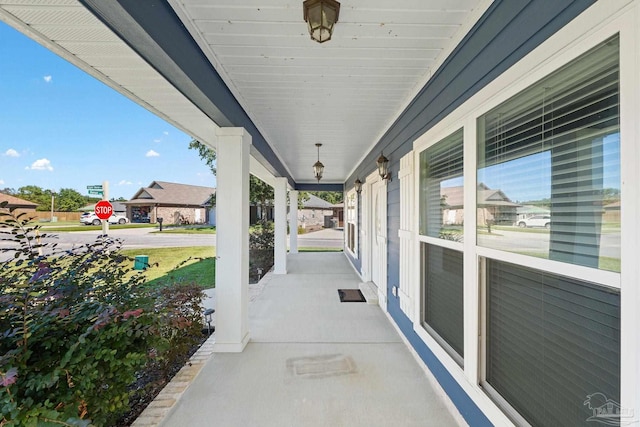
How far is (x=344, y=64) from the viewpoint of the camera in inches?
93.7

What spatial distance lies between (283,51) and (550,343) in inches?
97.0

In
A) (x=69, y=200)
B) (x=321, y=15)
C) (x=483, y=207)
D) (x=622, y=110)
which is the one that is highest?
(x=69, y=200)

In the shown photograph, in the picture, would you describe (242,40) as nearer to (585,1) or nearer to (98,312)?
(585,1)

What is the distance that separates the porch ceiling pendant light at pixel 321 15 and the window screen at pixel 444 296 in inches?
69.7

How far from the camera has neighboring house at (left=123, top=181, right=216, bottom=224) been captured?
2822 centimetres

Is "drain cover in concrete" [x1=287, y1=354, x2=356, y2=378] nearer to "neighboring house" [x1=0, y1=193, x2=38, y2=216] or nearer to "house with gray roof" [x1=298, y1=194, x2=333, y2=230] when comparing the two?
"neighboring house" [x1=0, y1=193, x2=38, y2=216]

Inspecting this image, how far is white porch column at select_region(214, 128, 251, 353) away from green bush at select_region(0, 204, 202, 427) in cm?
106

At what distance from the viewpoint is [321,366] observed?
9.08 ft

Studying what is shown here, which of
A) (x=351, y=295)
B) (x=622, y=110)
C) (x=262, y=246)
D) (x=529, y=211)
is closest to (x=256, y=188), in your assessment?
(x=262, y=246)

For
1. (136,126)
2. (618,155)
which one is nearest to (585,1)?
(618,155)

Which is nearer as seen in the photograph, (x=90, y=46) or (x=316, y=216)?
(x=90, y=46)

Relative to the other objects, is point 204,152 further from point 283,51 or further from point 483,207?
point 483,207

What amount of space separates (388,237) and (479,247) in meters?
2.49

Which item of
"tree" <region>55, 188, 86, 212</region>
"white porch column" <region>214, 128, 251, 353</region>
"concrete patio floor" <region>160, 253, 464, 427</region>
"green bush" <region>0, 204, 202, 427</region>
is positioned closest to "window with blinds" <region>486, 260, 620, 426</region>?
"concrete patio floor" <region>160, 253, 464, 427</region>
